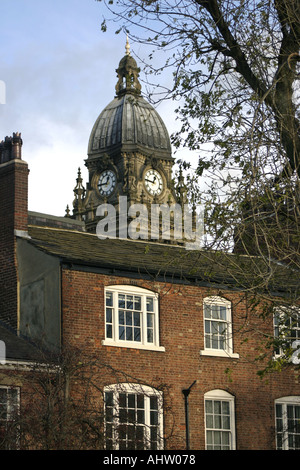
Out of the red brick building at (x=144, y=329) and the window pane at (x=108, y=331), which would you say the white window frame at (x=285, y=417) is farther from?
the window pane at (x=108, y=331)

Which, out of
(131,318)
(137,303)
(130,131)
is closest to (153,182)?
(130,131)

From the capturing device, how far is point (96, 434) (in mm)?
21312

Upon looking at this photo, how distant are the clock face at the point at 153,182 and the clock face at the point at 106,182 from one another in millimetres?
3259

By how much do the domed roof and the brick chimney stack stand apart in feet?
188

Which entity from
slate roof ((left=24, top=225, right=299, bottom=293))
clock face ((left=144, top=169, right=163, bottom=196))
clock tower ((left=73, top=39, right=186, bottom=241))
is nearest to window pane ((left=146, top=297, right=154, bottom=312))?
slate roof ((left=24, top=225, right=299, bottom=293))

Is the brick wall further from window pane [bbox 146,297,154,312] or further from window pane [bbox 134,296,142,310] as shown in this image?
window pane [bbox 134,296,142,310]

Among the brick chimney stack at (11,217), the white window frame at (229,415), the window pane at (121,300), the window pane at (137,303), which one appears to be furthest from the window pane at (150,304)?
the brick chimney stack at (11,217)

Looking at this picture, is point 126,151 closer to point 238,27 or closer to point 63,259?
point 63,259

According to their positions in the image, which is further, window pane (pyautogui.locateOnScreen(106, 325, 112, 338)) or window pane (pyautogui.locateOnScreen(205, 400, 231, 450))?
window pane (pyautogui.locateOnScreen(205, 400, 231, 450))

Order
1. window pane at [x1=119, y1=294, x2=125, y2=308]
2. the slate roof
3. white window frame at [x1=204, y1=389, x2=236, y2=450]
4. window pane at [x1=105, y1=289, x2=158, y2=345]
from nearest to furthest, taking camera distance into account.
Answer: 1. the slate roof
2. window pane at [x1=105, y1=289, x2=158, y2=345]
3. window pane at [x1=119, y1=294, x2=125, y2=308]
4. white window frame at [x1=204, y1=389, x2=236, y2=450]

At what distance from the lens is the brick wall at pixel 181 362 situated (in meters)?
27.2

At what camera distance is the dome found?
88062 mm

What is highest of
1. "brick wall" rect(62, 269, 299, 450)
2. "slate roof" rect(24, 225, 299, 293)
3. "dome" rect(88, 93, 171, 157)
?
"dome" rect(88, 93, 171, 157)

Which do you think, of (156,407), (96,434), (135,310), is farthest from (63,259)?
(96,434)
